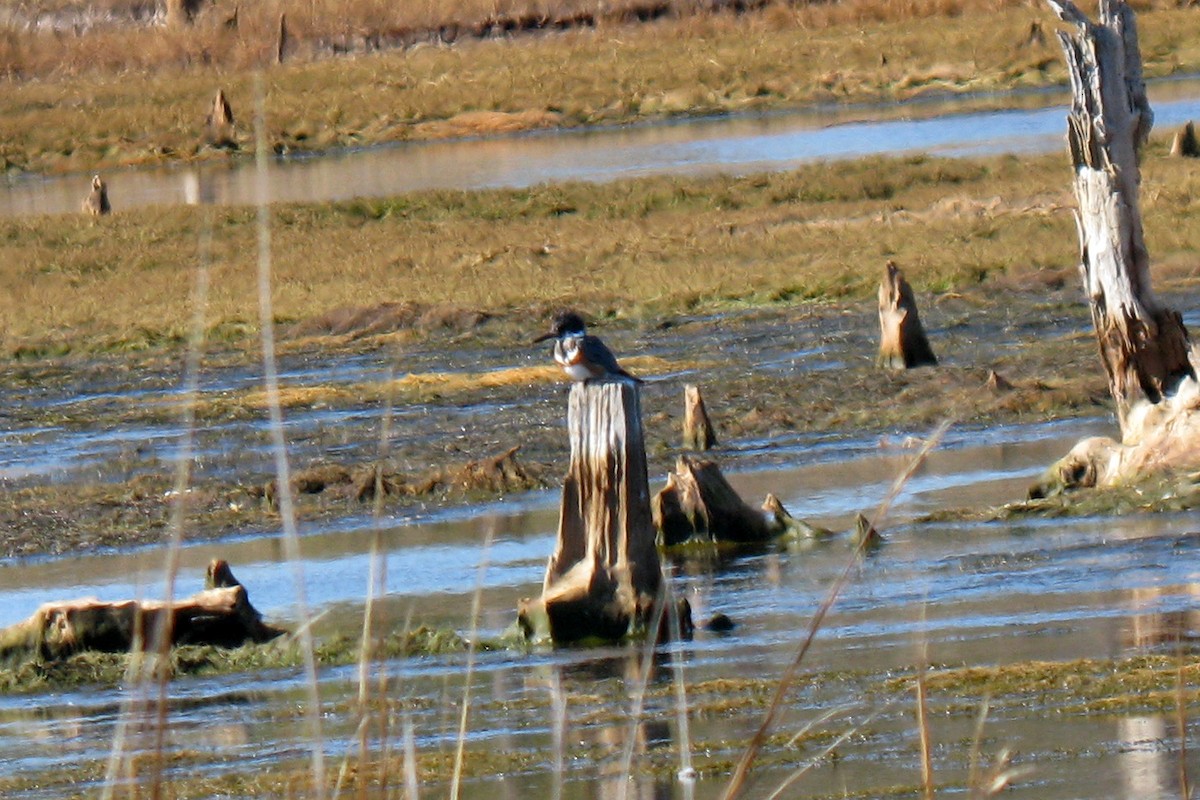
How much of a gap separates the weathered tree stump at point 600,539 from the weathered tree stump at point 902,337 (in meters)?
7.10

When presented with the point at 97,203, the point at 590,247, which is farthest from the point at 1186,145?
the point at 97,203

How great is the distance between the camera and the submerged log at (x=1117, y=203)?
10703mm

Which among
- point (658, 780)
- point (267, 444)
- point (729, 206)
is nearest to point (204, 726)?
point (658, 780)

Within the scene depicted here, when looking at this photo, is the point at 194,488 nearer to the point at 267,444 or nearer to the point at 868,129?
the point at 267,444

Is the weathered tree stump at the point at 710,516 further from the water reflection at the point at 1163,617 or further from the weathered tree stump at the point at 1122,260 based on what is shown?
the water reflection at the point at 1163,617

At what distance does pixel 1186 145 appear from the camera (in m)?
24.4

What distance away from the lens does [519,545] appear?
11.3 meters

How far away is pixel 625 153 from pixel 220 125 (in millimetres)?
9110

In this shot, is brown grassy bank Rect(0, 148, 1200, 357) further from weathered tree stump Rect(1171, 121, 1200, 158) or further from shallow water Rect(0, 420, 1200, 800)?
shallow water Rect(0, 420, 1200, 800)

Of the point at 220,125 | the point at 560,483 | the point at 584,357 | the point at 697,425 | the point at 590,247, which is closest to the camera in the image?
the point at 584,357

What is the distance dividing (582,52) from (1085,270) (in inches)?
1288

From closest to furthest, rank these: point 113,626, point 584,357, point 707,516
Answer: point 584,357 < point 113,626 < point 707,516

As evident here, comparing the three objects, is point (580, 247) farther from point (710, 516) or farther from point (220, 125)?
point (220, 125)

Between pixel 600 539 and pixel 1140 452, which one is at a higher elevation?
pixel 600 539
